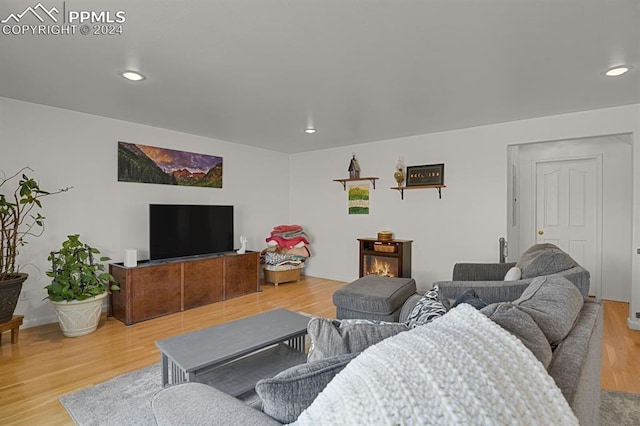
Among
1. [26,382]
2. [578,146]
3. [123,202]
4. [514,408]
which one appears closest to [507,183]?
[578,146]

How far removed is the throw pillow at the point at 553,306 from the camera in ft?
3.89

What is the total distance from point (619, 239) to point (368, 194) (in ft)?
11.3

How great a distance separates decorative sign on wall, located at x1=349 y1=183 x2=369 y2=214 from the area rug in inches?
142

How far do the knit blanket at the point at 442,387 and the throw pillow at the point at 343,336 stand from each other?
224mm

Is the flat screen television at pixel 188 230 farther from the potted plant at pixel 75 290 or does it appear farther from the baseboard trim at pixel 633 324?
the baseboard trim at pixel 633 324

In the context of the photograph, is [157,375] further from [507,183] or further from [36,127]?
[507,183]

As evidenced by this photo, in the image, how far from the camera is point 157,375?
2434 mm

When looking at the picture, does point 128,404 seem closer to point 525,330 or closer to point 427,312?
point 427,312

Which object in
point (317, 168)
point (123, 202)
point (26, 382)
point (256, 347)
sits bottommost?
point (26, 382)

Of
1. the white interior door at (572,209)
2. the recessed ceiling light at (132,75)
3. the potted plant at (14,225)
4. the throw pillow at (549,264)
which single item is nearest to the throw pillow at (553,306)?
the throw pillow at (549,264)

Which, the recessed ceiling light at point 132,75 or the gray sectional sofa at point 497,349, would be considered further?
the recessed ceiling light at point 132,75

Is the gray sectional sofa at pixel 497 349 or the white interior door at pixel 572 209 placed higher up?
the white interior door at pixel 572 209

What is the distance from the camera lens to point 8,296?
2.87 meters

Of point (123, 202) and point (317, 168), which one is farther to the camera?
point (317, 168)
